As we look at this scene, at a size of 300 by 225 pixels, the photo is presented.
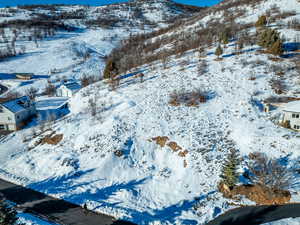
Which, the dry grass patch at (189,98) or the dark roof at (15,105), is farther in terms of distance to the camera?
the dark roof at (15,105)

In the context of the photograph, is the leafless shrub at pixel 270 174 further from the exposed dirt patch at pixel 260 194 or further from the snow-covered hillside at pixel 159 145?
the snow-covered hillside at pixel 159 145

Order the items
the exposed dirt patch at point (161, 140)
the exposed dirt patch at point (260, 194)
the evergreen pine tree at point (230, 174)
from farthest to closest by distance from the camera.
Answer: the exposed dirt patch at point (161, 140)
the evergreen pine tree at point (230, 174)
the exposed dirt patch at point (260, 194)

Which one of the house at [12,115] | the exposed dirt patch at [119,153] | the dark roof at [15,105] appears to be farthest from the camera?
the dark roof at [15,105]

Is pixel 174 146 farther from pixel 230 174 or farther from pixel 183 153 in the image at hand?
pixel 230 174

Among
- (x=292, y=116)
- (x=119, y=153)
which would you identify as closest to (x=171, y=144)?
(x=119, y=153)

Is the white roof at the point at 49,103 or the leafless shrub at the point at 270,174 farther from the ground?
the leafless shrub at the point at 270,174

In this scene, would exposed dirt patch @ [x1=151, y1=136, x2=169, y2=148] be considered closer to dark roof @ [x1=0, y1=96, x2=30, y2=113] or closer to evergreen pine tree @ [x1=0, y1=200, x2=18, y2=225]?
evergreen pine tree @ [x1=0, y1=200, x2=18, y2=225]

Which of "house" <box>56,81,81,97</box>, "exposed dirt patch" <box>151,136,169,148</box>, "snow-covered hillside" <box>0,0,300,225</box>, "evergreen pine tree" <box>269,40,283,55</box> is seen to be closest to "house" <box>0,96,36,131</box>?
"snow-covered hillside" <box>0,0,300,225</box>

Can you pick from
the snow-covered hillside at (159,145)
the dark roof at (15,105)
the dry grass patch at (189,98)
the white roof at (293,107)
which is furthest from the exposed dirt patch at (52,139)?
the white roof at (293,107)
